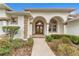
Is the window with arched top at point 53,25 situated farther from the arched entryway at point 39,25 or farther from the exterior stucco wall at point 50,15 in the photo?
the exterior stucco wall at point 50,15

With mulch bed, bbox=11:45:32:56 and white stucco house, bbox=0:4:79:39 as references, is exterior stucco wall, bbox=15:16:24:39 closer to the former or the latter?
white stucco house, bbox=0:4:79:39

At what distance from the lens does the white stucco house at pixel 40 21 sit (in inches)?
592

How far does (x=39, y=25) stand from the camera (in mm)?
22250

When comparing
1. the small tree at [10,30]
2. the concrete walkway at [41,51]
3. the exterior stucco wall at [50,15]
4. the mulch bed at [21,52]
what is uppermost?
the exterior stucco wall at [50,15]

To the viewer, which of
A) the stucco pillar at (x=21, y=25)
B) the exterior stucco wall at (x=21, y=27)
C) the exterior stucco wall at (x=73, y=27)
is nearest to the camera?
the exterior stucco wall at (x=21, y=27)

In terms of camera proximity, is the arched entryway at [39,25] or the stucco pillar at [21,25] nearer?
the stucco pillar at [21,25]

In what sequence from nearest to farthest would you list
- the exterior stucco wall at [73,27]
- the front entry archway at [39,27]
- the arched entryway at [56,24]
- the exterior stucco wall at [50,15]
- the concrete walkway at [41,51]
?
the concrete walkway at [41,51], the exterior stucco wall at [73,27], the exterior stucco wall at [50,15], the arched entryway at [56,24], the front entry archway at [39,27]

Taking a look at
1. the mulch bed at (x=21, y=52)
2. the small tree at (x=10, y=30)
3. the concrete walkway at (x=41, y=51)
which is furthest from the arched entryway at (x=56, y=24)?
the mulch bed at (x=21, y=52)

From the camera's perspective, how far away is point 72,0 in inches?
309

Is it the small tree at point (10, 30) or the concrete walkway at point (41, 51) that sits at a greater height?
the small tree at point (10, 30)

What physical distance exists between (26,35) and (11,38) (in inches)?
60.8

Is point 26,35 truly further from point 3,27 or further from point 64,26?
point 64,26

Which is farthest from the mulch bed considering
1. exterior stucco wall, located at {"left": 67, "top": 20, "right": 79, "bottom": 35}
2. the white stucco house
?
exterior stucco wall, located at {"left": 67, "top": 20, "right": 79, "bottom": 35}

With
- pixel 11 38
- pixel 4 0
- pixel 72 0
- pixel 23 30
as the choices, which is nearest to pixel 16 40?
pixel 11 38
